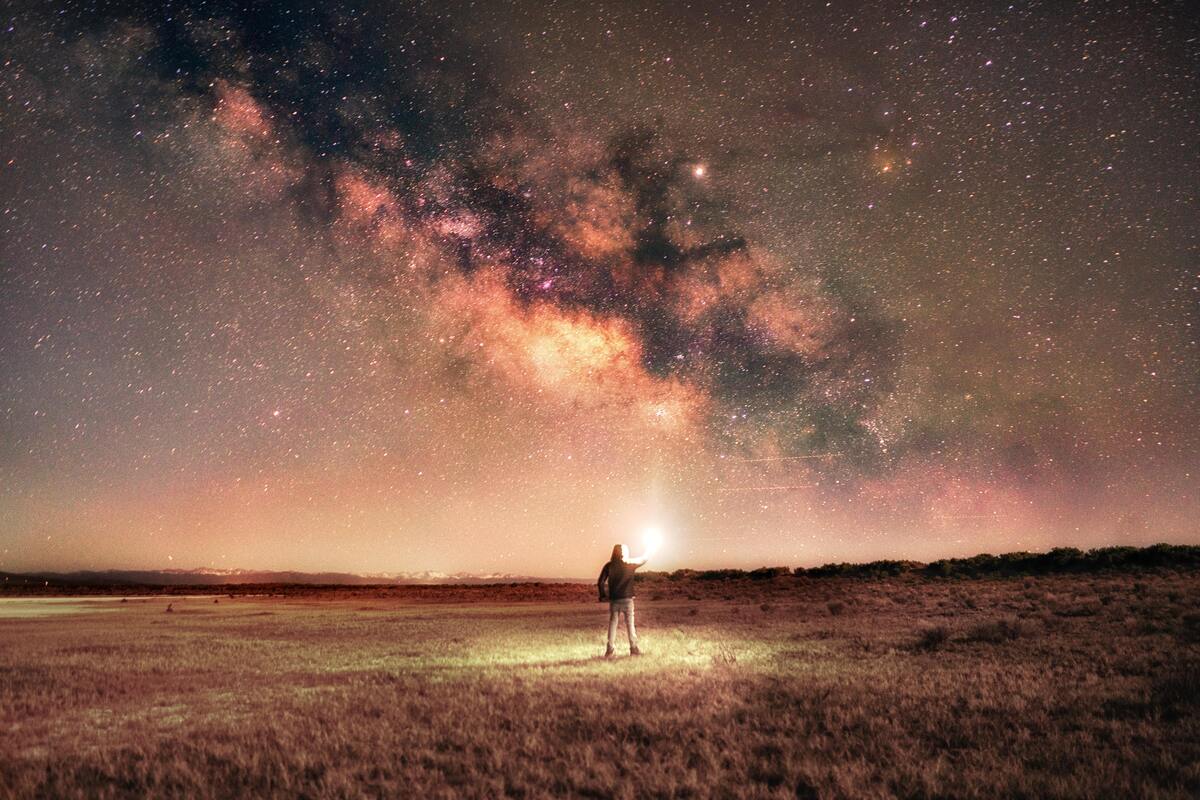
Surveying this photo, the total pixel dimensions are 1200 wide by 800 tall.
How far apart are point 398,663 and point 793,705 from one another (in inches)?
323

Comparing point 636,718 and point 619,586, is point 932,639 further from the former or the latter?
point 636,718

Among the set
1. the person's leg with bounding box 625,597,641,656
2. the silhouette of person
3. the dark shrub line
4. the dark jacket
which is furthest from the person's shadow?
the dark shrub line

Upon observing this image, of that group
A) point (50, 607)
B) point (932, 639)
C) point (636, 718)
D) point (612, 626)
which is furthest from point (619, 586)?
point (50, 607)

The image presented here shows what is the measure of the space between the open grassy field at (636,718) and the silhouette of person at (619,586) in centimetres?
67

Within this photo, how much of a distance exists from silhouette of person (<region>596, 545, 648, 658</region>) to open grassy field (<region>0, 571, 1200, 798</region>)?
Result: 0.67m

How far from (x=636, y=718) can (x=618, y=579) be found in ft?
19.4

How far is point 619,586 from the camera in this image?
13.5 metres

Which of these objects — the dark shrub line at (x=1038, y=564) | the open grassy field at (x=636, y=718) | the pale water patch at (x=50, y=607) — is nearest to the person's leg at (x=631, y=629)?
the open grassy field at (x=636, y=718)

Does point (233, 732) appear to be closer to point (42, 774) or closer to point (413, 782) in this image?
point (42, 774)

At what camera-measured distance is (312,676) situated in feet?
39.3

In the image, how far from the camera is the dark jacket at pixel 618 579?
1351cm

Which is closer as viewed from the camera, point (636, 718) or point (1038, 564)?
point (636, 718)

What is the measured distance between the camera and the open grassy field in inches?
221

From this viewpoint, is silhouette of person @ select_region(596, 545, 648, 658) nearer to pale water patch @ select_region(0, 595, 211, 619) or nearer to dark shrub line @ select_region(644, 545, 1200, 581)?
pale water patch @ select_region(0, 595, 211, 619)
